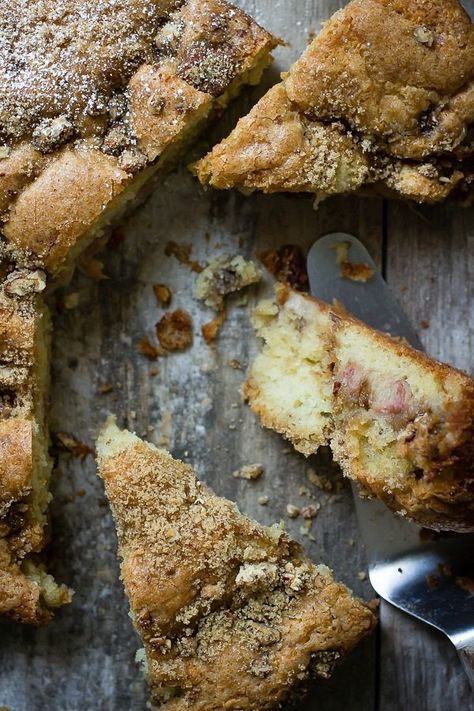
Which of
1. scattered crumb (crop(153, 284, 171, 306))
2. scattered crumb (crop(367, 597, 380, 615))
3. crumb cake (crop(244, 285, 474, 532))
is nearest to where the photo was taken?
crumb cake (crop(244, 285, 474, 532))

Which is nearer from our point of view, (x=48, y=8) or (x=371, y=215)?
(x=48, y=8)

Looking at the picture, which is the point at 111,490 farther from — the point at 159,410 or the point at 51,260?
the point at 51,260

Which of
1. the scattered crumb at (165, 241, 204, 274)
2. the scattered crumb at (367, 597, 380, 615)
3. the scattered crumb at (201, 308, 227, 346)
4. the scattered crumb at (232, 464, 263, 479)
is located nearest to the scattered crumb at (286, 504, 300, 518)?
the scattered crumb at (232, 464, 263, 479)

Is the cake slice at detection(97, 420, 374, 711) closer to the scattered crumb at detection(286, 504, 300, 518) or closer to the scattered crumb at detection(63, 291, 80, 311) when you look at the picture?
the scattered crumb at detection(286, 504, 300, 518)

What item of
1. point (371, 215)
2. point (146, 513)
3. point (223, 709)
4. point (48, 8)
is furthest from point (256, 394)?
point (48, 8)

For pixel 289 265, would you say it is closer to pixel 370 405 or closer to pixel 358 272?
pixel 358 272

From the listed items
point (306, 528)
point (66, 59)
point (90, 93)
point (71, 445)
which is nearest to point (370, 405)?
point (306, 528)
